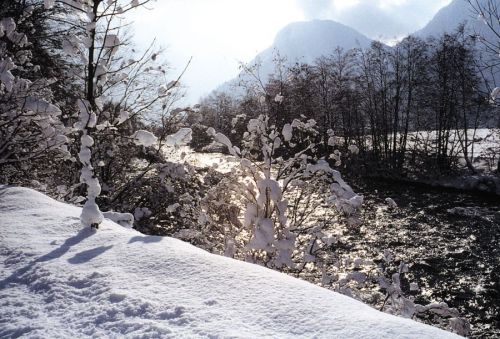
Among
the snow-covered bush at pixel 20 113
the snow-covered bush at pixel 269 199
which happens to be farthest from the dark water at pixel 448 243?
the snow-covered bush at pixel 20 113

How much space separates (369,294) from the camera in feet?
29.8

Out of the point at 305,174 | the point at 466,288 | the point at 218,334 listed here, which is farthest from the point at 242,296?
the point at 466,288

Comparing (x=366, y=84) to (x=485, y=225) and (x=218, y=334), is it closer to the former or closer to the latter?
(x=485, y=225)

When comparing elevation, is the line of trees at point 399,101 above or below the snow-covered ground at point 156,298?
above

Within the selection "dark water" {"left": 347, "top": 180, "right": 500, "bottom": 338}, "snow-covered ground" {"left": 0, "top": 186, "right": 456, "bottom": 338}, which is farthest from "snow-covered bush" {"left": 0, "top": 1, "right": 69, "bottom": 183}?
"dark water" {"left": 347, "top": 180, "right": 500, "bottom": 338}

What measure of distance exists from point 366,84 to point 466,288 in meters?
29.5

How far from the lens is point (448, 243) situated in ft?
40.9

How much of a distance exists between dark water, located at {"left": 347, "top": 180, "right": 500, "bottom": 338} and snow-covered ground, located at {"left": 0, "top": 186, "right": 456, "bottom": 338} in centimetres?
720

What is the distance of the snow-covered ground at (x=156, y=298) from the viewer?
1649 mm

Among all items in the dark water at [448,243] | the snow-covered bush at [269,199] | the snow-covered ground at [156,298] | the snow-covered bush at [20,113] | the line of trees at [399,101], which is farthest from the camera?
the line of trees at [399,101]

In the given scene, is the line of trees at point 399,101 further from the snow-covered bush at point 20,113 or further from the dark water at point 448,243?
the snow-covered bush at point 20,113

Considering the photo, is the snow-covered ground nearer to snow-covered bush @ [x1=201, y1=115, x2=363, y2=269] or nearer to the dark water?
snow-covered bush @ [x1=201, y1=115, x2=363, y2=269]

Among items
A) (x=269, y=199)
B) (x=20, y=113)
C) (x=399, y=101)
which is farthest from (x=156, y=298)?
(x=399, y=101)

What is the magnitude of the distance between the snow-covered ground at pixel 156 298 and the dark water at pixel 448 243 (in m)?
7.20
